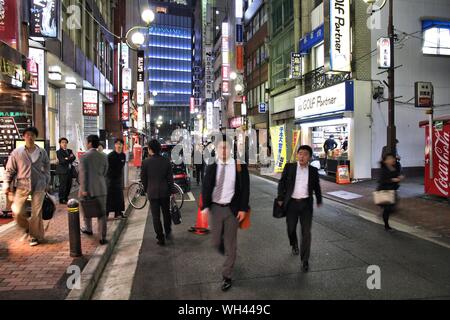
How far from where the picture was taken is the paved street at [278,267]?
4.85 metres

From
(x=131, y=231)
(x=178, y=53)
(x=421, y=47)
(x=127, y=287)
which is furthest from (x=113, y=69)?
(x=178, y=53)

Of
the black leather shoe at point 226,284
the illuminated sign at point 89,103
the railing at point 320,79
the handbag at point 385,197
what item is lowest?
the black leather shoe at point 226,284

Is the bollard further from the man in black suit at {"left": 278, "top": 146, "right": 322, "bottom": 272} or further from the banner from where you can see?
the banner

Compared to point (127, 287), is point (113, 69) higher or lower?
higher

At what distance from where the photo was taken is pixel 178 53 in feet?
422

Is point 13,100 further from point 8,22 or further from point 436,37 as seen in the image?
point 436,37

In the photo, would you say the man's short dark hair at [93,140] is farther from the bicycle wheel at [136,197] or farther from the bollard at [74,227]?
the bicycle wheel at [136,197]

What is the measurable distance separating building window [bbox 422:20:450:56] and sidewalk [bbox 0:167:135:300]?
18204mm

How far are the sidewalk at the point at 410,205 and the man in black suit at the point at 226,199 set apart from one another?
490 centimetres

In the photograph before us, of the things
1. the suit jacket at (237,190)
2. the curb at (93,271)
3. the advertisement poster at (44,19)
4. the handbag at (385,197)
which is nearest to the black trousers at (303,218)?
the suit jacket at (237,190)

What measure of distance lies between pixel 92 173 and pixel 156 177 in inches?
45.4

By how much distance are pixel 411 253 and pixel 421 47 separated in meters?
15.7
